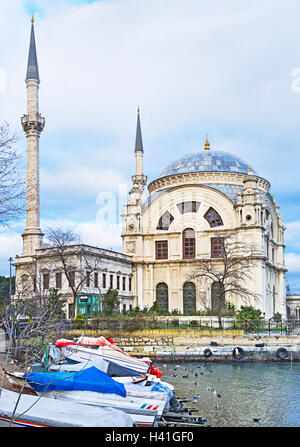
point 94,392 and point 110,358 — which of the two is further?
point 110,358

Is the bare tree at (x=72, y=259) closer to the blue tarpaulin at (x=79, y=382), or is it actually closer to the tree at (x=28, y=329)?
the tree at (x=28, y=329)

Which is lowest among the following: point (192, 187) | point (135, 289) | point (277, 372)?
point (277, 372)

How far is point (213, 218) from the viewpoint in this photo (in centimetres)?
5784

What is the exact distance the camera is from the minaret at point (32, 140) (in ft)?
174

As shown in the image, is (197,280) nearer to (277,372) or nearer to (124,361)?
(277,372)

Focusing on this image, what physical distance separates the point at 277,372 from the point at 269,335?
747cm

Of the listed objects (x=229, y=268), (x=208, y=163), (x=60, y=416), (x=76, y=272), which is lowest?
(x=60, y=416)

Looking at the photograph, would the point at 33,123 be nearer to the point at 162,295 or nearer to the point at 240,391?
the point at 162,295

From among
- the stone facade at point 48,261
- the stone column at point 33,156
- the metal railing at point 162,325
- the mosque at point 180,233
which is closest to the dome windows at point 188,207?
the mosque at point 180,233

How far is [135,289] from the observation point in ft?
192

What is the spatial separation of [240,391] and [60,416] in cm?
1211

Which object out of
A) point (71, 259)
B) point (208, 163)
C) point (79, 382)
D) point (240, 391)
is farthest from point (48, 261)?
point (79, 382)

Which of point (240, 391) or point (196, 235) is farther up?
point (196, 235)
